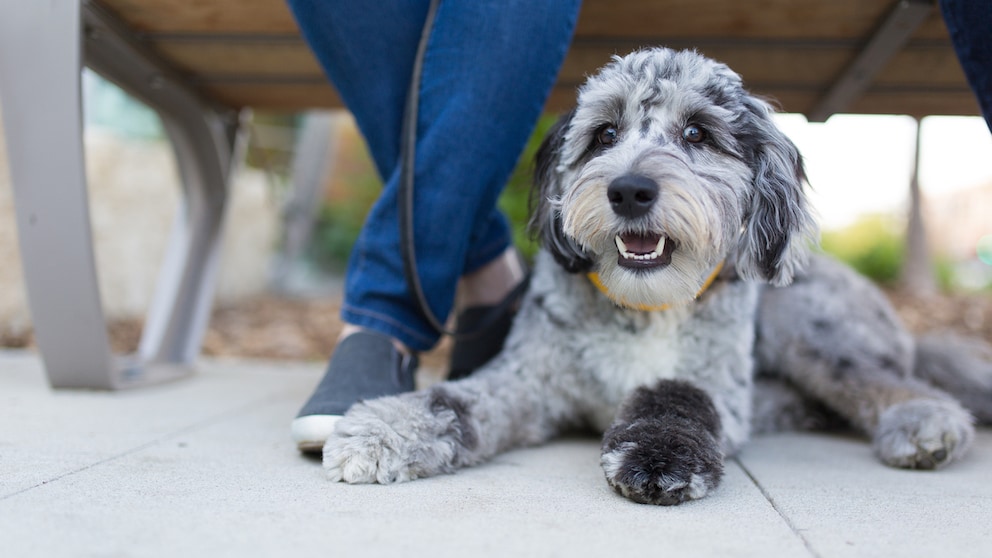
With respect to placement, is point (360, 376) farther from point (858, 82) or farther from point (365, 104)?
point (858, 82)

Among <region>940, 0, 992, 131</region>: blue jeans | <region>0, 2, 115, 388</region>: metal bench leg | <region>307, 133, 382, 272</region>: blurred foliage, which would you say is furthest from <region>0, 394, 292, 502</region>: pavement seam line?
<region>307, 133, 382, 272</region>: blurred foliage

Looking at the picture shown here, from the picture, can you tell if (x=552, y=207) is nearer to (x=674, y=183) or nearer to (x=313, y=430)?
(x=674, y=183)

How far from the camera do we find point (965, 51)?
2023 mm

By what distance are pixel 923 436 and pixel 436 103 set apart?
1.64 metres

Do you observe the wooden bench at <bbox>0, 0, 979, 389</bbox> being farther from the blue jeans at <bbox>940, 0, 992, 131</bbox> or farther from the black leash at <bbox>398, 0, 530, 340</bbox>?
the blue jeans at <bbox>940, 0, 992, 131</bbox>

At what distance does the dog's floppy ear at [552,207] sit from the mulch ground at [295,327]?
1897mm

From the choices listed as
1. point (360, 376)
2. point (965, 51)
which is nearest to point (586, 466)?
point (360, 376)

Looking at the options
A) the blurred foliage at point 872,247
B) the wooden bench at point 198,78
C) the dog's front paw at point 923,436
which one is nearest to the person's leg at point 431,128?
the wooden bench at point 198,78

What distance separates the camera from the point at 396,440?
5.73 ft

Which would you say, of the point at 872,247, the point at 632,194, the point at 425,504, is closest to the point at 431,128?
the point at 632,194

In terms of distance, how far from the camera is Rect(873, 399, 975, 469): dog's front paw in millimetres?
2020

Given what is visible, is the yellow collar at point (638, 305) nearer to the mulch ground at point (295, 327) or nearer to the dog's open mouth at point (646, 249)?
the dog's open mouth at point (646, 249)

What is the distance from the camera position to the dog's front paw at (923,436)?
2.02 metres

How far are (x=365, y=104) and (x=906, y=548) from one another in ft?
5.95
